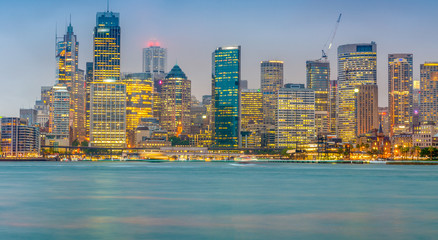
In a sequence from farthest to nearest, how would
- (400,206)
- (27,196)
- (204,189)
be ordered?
(204,189) < (27,196) < (400,206)

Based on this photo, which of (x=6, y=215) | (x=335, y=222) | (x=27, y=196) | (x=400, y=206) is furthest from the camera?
(x=27, y=196)

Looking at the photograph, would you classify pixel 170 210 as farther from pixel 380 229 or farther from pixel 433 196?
pixel 433 196

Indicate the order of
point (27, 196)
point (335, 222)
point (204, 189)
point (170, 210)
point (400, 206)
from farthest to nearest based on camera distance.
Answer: point (204, 189) < point (27, 196) < point (400, 206) < point (170, 210) < point (335, 222)

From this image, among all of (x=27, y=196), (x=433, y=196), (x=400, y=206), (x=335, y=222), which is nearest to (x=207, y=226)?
(x=335, y=222)

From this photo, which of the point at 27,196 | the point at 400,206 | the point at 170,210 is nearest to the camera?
the point at 170,210

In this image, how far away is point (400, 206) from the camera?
6019 cm

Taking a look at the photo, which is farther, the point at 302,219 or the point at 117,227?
the point at 302,219

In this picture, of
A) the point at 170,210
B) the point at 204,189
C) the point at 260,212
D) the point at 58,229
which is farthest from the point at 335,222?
the point at 204,189

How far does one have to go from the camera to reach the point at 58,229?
4356 cm

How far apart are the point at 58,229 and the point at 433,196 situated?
44.8 m

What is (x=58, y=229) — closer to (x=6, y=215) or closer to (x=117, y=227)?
(x=117, y=227)

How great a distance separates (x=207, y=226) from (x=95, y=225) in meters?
7.88

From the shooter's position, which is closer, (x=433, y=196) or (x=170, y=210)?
(x=170, y=210)

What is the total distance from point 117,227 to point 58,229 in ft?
13.1
